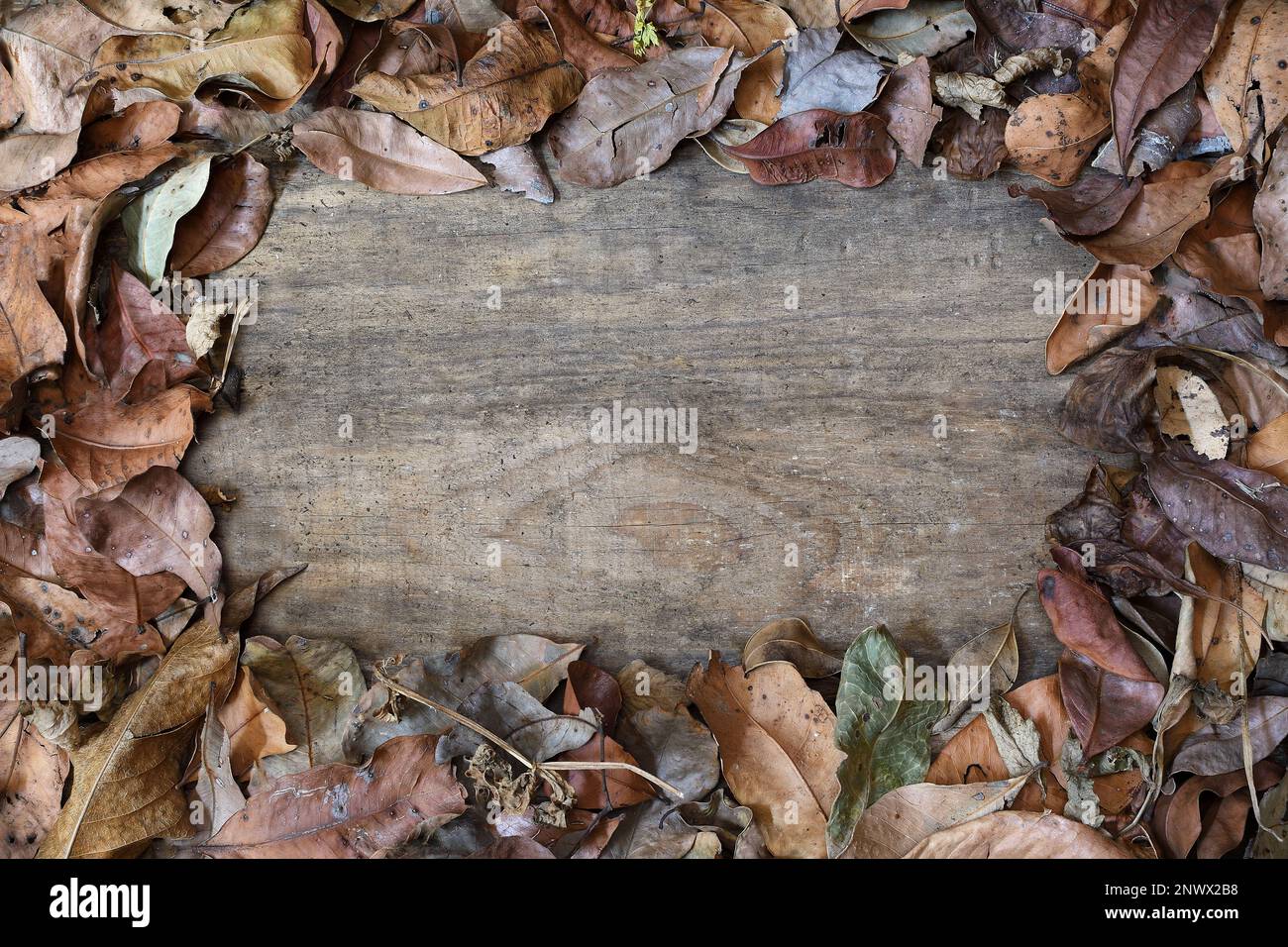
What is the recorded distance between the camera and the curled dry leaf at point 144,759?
65.0 inches

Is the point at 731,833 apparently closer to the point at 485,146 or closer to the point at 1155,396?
the point at 1155,396

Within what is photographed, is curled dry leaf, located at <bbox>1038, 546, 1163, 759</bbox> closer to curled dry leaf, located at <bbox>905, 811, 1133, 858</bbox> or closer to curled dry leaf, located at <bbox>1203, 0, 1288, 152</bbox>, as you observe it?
curled dry leaf, located at <bbox>905, 811, 1133, 858</bbox>

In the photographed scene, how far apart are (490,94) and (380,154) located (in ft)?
0.89

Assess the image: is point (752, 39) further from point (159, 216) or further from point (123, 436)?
point (123, 436)

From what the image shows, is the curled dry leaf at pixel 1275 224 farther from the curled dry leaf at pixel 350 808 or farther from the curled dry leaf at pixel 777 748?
the curled dry leaf at pixel 350 808

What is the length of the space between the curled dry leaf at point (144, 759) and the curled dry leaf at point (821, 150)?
1512 mm

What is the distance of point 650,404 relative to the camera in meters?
1.76

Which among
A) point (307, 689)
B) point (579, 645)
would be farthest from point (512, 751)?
point (307, 689)

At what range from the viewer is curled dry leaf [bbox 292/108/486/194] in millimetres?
1746

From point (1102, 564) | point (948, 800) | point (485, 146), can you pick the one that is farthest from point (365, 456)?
point (1102, 564)

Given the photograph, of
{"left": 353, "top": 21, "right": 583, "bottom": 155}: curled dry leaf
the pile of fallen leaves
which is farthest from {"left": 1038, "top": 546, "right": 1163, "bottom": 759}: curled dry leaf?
{"left": 353, "top": 21, "right": 583, "bottom": 155}: curled dry leaf

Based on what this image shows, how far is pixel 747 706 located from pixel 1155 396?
3.45 ft

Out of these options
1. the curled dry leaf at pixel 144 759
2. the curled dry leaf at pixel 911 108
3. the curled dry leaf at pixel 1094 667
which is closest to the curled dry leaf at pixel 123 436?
the curled dry leaf at pixel 144 759

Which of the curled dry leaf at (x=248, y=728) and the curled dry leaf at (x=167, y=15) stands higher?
the curled dry leaf at (x=167, y=15)
